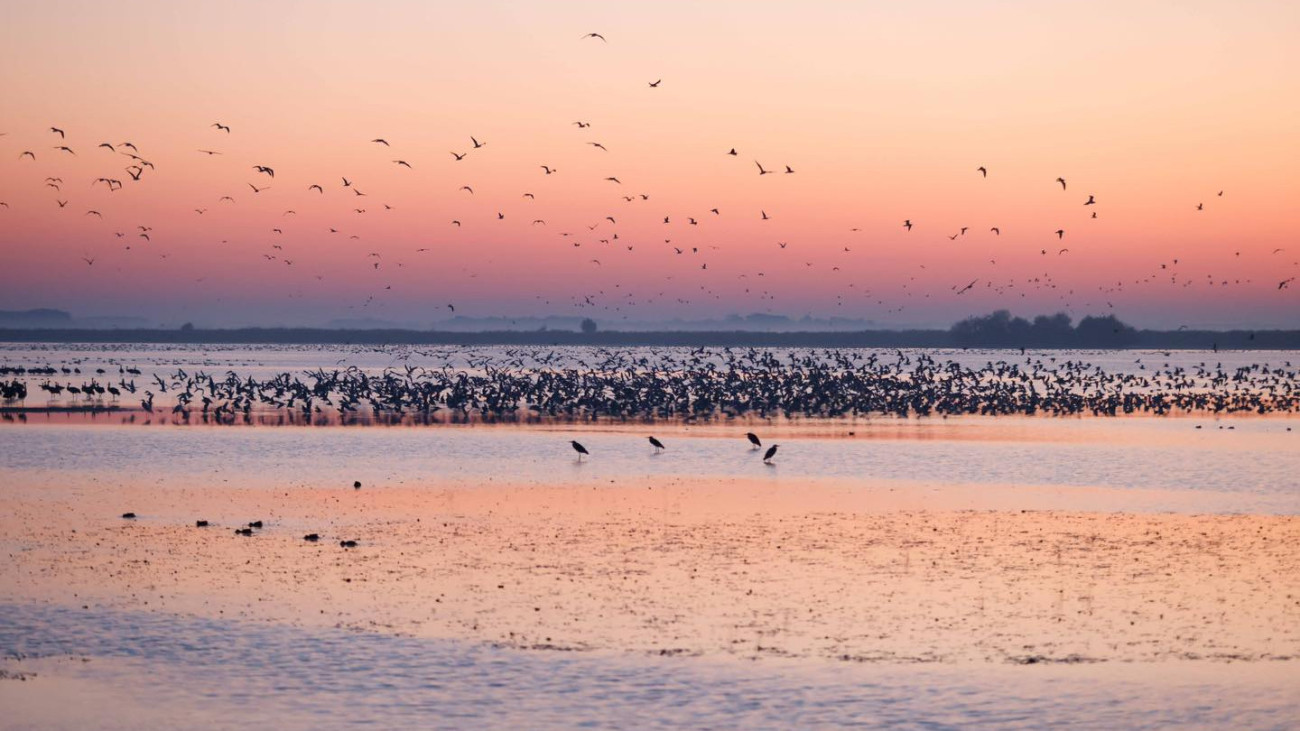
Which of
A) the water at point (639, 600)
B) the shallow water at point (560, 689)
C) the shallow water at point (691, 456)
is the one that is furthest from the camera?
the shallow water at point (691, 456)

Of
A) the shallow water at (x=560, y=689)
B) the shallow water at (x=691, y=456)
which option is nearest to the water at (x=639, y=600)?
the shallow water at (x=560, y=689)

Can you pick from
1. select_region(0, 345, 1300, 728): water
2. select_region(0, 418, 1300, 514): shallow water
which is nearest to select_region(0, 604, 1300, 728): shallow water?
select_region(0, 345, 1300, 728): water

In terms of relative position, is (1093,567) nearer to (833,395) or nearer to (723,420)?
(723,420)

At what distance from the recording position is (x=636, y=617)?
15180 millimetres

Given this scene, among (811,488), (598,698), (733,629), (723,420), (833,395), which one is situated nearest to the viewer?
(598,698)

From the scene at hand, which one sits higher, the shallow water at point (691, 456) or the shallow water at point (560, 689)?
the shallow water at point (691, 456)

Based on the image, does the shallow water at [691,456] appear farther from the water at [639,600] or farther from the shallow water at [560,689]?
the shallow water at [560,689]

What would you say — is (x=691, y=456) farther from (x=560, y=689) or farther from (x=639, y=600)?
(x=560, y=689)

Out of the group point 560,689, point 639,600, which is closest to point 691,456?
point 639,600

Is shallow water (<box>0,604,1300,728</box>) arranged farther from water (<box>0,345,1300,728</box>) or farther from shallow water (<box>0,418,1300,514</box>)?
shallow water (<box>0,418,1300,514</box>)

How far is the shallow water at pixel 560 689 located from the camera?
466 inches

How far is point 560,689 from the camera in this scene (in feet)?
41.4

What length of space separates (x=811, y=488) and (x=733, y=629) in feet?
43.4

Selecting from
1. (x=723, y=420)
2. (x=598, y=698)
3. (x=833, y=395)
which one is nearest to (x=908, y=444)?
(x=723, y=420)
